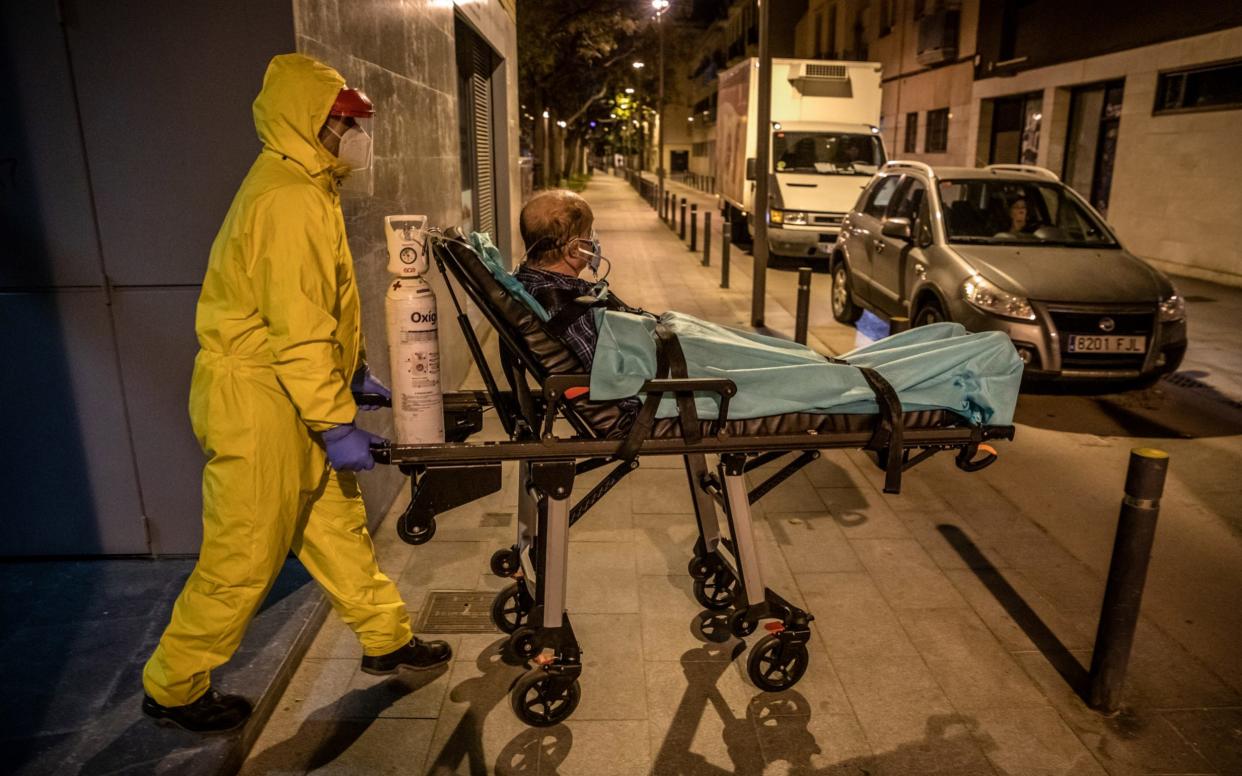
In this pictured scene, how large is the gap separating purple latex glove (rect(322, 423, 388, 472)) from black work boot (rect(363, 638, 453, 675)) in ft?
3.18

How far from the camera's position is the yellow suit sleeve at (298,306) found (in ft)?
8.37

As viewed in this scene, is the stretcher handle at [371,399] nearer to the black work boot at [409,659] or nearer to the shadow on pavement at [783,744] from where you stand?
the black work boot at [409,659]

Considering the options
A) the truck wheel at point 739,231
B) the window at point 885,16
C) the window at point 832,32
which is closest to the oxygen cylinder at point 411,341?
the truck wheel at point 739,231

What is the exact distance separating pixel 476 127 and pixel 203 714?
7.61 meters

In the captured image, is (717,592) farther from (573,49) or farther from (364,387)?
(573,49)

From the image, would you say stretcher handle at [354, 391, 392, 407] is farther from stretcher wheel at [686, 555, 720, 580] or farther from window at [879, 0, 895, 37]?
window at [879, 0, 895, 37]

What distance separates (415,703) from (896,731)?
5.68 feet

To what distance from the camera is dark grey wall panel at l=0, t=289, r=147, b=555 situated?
12.3 feet

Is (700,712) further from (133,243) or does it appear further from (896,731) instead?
(133,243)

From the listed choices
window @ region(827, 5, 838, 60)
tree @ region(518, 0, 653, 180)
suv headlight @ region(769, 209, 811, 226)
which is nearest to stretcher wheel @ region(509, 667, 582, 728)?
suv headlight @ region(769, 209, 811, 226)

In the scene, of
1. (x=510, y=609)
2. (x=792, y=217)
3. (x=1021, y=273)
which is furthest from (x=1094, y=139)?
(x=510, y=609)

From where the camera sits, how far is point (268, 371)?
2713 mm

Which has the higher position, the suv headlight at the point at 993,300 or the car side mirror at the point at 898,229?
the car side mirror at the point at 898,229

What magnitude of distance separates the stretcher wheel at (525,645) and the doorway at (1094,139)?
665 inches
